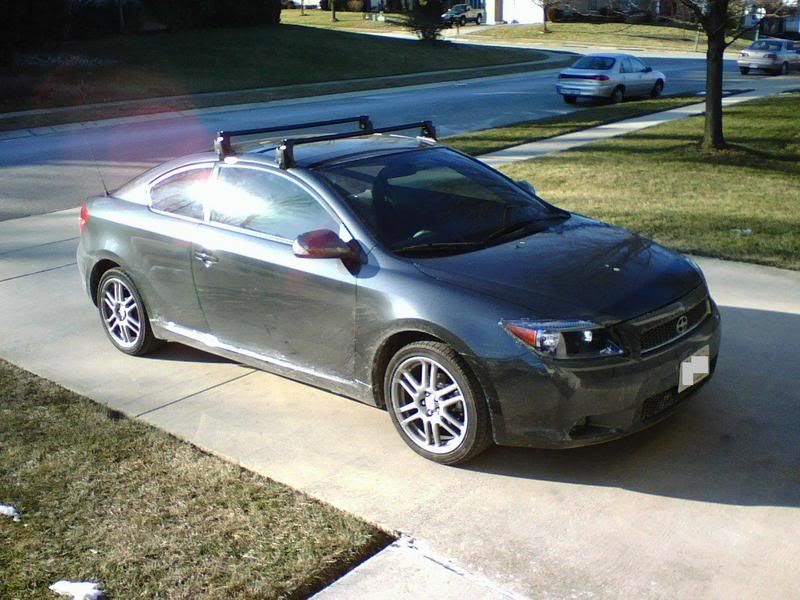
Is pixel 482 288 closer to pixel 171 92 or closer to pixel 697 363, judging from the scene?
pixel 697 363

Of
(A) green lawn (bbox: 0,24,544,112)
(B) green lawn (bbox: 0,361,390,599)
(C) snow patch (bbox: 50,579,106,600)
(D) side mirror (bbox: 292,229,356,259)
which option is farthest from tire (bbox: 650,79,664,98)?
(C) snow patch (bbox: 50,579,106,600)

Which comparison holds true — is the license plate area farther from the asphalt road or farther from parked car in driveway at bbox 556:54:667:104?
parked car in driveway at bbox 556:54:667:104

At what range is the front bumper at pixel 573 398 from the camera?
4375 millimetres

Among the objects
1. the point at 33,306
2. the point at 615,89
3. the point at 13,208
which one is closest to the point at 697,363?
the point at 33,306

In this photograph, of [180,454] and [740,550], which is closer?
[740,550]

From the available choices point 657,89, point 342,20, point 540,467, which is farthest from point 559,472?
point 342,20

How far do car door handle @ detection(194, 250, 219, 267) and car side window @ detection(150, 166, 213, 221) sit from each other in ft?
0.84

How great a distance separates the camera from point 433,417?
4.73 metres

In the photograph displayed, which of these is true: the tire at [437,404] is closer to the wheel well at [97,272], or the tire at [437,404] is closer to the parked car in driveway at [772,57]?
the wheel well at [97,272]

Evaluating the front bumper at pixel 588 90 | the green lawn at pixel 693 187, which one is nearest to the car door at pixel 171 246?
the green lawn at pixel 693 187

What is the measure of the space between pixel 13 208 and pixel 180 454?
27.1 ft

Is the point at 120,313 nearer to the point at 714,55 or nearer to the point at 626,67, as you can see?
the point at 714,55

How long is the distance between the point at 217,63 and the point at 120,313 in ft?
97.2

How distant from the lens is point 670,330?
15.4ft
